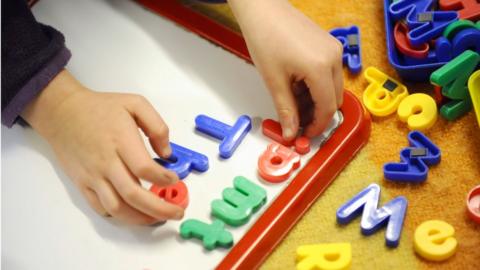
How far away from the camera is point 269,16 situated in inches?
25.9

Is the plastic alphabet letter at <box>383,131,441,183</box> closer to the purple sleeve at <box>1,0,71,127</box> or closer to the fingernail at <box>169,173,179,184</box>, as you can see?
the fingernail at <box>169,173,179,184</box>

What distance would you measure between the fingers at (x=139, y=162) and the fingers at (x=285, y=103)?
13 cm

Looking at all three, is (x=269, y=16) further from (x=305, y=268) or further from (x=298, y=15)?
(x=305, y=268)

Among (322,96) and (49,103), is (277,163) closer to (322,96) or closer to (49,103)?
(322,96)

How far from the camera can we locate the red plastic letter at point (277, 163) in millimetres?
652

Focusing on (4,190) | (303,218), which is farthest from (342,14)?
(4,190)

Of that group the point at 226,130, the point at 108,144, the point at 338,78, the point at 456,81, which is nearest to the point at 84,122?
the point at 108,144

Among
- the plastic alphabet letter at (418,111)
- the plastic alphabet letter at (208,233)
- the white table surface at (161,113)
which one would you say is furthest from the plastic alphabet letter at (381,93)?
the plastic alphabet letter at (208,233)

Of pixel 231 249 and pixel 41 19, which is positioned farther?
pixel 41 19

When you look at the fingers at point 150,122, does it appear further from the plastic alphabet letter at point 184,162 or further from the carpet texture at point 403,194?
the carpet texture at point 403,194

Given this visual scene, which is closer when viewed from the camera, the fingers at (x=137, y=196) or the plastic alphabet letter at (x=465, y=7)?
the fingers at (x=137, y=196)

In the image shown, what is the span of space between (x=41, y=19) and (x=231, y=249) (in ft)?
1.37

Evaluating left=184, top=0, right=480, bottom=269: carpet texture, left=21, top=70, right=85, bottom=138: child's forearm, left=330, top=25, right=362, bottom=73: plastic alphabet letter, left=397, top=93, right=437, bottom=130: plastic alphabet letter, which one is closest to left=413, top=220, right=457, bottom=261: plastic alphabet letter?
left=184, top=0, right=480, bottom=269: carpet texture

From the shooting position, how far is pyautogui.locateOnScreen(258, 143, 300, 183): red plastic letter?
2.14ft
